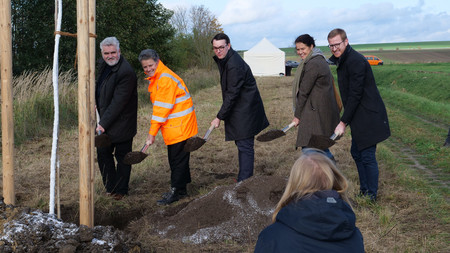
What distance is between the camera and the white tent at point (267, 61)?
152 feet

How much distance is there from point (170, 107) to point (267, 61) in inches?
1633

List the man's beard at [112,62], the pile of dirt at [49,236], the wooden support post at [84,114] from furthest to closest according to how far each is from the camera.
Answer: the man's beard at [112,62] < the wooden support post at [84,114] < the pile of dirt at [49,236]

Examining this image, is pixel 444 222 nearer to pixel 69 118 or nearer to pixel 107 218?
pixel 107 218

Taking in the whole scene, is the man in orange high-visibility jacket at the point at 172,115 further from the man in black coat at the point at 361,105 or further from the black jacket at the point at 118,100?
the man in black coat at the point at 361,105

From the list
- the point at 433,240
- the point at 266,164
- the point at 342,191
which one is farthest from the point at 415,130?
the point at 342,191

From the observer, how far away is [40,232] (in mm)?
3631

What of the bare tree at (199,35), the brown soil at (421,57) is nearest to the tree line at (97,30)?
the bare tree at (199,35)

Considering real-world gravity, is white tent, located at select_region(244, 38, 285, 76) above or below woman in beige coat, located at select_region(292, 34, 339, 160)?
above

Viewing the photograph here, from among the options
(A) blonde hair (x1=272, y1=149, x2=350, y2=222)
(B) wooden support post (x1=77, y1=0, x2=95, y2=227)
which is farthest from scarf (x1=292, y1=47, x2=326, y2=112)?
(A) blonde hair (x1=272, y1=149, x2=350, y2=222)

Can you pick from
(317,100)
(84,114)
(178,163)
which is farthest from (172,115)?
(84,114)

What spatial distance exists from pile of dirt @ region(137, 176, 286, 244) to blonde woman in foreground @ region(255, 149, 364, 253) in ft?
7.09

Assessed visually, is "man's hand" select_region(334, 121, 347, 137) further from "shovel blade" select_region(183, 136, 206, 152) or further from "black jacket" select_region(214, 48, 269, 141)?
"shovel blade" select_region(183, 136, 206, 152)

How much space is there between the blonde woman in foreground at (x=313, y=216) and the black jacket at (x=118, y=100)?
148 inches

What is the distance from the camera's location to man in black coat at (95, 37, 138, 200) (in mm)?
5824
